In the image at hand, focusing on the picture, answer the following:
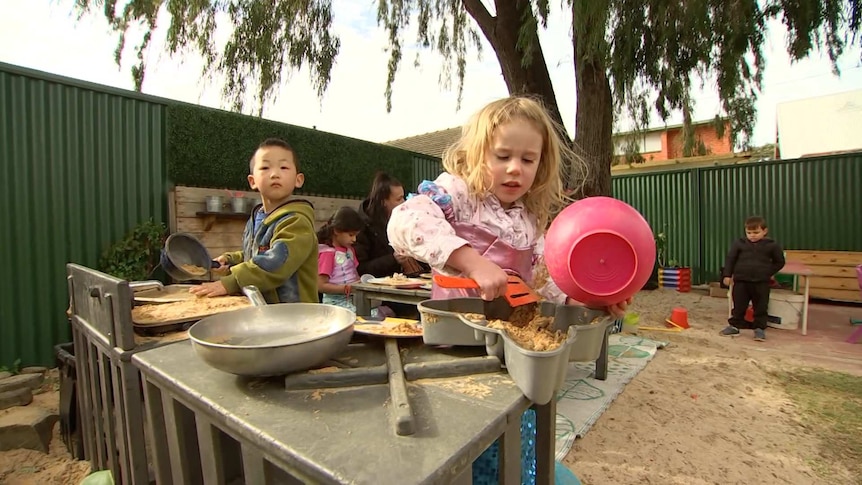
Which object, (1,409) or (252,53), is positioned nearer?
(1,409)

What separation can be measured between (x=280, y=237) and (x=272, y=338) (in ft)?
2.73

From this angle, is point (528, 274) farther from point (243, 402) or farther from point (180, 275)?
point (180, 275)

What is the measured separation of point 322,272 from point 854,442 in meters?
3.53

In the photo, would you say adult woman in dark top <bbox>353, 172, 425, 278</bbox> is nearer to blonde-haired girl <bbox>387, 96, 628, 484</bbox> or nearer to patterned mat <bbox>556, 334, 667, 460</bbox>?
patterned mat <bbox>556, 334, 667, 460</bbox>

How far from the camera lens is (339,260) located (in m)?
3.49

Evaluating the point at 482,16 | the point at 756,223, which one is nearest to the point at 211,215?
the point at 482,16

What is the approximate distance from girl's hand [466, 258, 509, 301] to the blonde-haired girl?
0.02m

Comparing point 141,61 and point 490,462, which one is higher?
point 141,61

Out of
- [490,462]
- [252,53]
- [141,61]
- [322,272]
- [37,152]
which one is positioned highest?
[252,53]

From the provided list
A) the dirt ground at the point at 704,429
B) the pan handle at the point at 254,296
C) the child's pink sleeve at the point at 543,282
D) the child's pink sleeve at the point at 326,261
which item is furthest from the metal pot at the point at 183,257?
the dirt ground at the point at 704,429

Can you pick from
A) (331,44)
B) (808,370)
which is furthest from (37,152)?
(808,370)

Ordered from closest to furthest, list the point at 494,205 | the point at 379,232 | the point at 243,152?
the point at 494,205, the point at 379,232, the point at 243,152

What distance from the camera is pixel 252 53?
A: 5.68m

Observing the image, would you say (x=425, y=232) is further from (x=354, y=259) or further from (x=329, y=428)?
(x=354, y=259)
